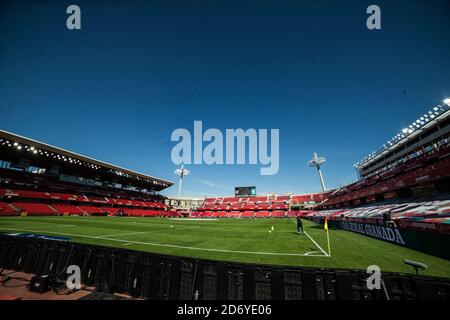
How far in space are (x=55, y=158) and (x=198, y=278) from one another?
53.3 m

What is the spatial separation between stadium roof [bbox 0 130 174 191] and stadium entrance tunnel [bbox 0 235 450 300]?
4037cm

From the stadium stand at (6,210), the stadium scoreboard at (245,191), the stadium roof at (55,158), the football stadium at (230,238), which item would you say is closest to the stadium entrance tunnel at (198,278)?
the football stadium at (230,238)

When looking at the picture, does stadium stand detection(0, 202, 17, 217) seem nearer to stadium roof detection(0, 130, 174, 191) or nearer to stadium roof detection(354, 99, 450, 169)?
stadium roof detection(0, 130, 174, 191)

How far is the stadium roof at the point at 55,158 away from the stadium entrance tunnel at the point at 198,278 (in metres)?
40.4

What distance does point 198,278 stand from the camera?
4129 mm

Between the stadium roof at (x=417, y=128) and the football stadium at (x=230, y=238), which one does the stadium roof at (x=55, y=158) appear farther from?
the stadium roof at (x=417, y=128)

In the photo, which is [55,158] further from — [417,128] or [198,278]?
[417,128]

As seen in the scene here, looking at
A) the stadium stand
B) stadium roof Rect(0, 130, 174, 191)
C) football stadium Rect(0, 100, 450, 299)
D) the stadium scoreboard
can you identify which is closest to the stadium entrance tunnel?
football stadium Rect(0, 100, 450, 299)

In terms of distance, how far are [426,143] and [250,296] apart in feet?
208

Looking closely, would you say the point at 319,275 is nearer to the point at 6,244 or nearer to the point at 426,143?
the point at 6,244

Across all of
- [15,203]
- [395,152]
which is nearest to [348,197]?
[395,152]

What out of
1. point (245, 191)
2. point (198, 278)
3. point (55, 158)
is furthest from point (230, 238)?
point (245, 191)
